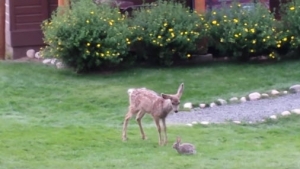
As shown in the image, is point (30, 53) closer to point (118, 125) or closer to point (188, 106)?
point (188, 106)

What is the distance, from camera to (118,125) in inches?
588

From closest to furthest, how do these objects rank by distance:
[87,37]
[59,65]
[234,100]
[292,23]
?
[234,100], [87,37], [292,23], [59,65]

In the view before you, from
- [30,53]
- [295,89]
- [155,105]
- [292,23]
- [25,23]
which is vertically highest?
[292,23]

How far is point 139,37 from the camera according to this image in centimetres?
1997

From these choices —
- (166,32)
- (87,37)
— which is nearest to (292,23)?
(166,32)

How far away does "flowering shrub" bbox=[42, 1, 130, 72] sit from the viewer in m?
19.2

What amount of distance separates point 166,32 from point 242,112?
14.2 feet

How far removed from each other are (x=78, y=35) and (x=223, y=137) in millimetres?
6233

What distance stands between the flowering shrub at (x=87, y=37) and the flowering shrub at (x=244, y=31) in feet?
7.00

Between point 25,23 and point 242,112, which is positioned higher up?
point 25,23

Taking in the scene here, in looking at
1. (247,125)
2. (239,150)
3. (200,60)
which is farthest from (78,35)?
(239,150)

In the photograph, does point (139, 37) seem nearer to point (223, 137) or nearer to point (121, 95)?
point (121, 95)

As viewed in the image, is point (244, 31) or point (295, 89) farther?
point (244, 31)

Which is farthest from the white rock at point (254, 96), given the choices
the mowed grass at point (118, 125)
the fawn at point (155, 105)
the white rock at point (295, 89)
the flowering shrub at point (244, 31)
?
the fawn at point (155, 105)
